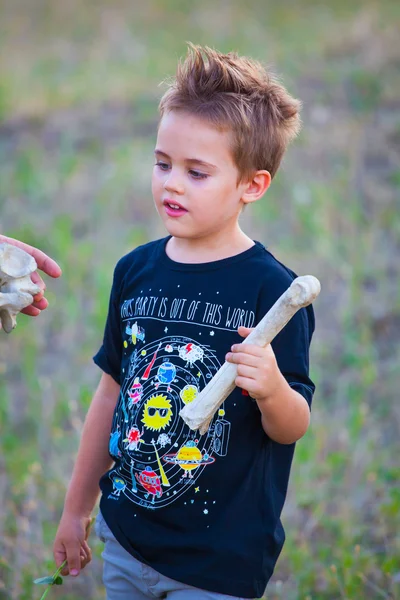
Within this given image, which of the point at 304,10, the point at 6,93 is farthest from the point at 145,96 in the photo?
the point at 304,10

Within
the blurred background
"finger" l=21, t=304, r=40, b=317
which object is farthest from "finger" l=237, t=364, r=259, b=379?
the blurred background

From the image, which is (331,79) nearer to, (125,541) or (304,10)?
(304,10)

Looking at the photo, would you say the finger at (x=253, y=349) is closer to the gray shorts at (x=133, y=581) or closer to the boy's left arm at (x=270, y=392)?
the boy's left arm at (x=270, y=392)

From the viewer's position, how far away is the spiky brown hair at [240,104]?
2.13m

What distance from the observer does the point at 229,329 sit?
2068 mm

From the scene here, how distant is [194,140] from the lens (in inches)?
82.5

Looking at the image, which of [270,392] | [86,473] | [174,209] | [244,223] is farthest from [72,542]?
[244,223]

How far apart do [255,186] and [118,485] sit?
82 centimetres

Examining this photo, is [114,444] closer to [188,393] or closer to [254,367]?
[188,393]

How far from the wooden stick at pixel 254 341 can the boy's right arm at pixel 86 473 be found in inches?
21.5

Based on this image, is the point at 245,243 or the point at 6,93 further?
the point at 6,93

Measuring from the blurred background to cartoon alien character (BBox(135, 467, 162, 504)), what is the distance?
3.26 feet

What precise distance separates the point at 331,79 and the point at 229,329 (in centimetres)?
577

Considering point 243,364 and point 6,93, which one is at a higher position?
point 6,93
